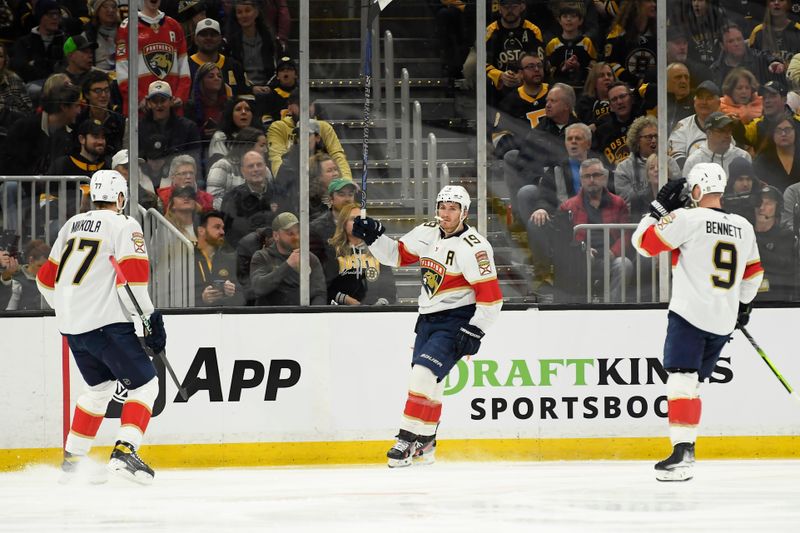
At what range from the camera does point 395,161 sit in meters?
6.93

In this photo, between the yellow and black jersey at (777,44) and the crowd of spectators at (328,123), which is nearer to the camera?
the crowd of spectators at (328,123)

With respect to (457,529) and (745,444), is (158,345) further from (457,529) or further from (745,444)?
(745,444)

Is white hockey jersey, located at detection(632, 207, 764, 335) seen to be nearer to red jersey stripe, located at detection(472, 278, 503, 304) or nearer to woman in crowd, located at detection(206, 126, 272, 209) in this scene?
red jersey stripe, located at detection(472, 278, 503, 304)

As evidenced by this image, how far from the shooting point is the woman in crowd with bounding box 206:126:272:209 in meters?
6.70

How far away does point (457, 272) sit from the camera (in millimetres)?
5949

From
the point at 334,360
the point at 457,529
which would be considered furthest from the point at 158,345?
the point at 457,529

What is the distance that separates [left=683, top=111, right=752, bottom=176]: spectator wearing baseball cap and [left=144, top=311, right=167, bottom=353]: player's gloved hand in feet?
9.51

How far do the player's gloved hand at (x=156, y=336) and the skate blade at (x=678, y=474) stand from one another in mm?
2129

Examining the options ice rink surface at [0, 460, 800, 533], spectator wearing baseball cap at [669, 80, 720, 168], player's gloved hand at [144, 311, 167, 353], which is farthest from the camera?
spectator wearing baseball cap at [669, 80, 720, 168]

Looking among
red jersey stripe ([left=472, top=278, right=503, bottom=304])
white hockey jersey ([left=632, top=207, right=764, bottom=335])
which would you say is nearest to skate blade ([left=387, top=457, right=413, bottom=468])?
red jersey stripe ([left=472, top=278, right=503, bottom=304])

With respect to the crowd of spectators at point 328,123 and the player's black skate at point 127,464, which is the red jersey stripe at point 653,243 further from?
the player's black skate at point 127,464

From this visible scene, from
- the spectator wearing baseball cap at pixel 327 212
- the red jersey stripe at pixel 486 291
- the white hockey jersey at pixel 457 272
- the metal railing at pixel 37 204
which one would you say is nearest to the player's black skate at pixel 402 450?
the white hockey jersey at pixel 457 272

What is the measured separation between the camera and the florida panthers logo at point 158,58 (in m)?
6.73

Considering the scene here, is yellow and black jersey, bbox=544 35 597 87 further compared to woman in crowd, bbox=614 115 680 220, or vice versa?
yellow and black jersey, bbox=544 35 597 87
